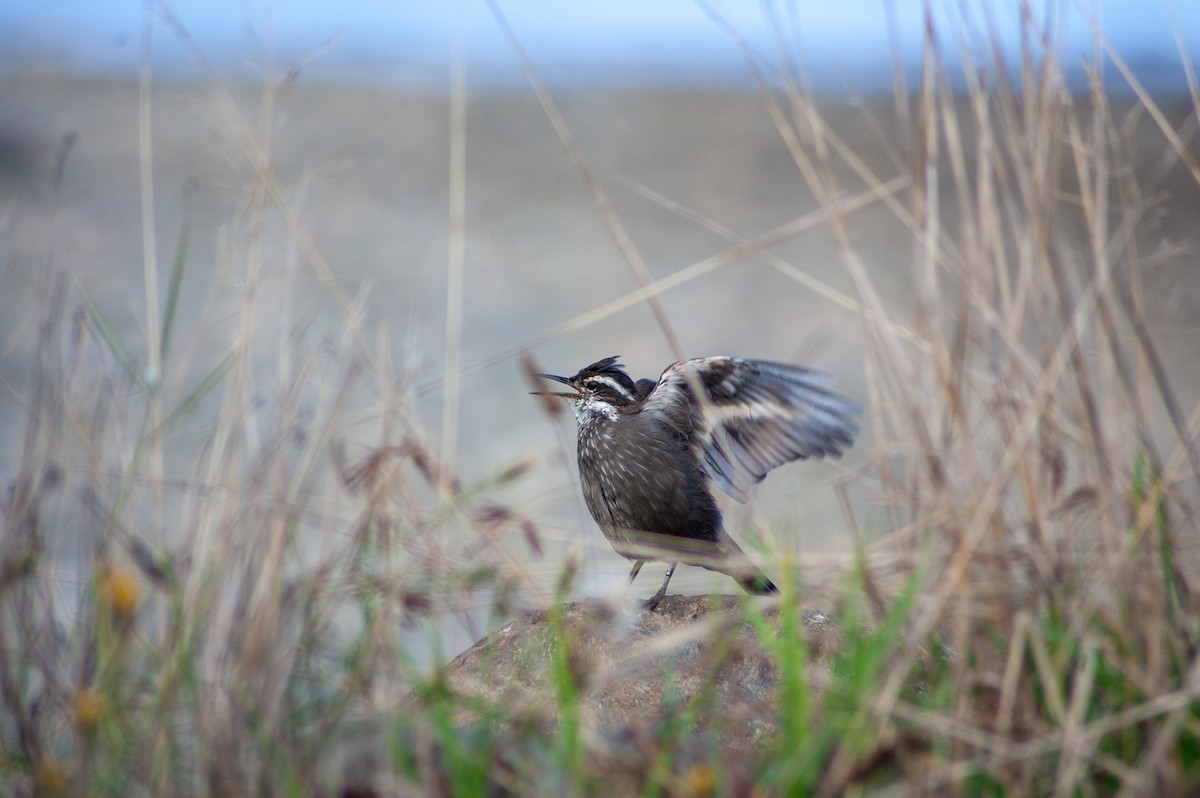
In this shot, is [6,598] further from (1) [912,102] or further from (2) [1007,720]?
(1) [912,102]

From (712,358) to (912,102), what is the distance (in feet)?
41.5

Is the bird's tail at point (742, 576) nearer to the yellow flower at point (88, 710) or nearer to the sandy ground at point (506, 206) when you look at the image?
the yellow flower at point (88, 710)

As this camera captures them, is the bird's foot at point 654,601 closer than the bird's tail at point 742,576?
No

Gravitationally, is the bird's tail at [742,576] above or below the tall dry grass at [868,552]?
below

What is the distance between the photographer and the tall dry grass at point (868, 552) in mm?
1985

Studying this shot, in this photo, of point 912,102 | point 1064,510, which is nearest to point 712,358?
point 1064,510

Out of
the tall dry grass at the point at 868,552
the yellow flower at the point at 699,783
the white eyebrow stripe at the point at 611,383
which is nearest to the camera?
the yellow flower at the point at 699,783

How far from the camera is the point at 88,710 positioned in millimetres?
1899

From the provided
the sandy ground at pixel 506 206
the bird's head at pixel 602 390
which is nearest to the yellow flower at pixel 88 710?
the bird's head at pixel 602 390

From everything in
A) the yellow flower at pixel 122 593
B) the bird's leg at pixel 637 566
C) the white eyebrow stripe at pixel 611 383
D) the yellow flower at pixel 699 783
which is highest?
the white eyebrow stripe at pixel 611 383

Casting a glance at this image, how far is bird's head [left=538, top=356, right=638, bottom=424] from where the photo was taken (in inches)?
175

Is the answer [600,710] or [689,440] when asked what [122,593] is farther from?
[689,440]

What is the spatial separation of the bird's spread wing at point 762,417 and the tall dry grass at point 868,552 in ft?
3.51

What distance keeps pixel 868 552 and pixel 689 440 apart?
2020mm
